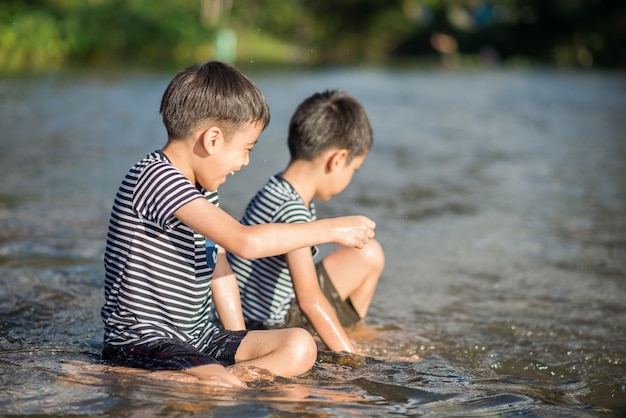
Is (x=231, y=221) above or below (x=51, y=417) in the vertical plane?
above

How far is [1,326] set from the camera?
391 centimetres

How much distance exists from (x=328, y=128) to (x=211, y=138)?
105cm

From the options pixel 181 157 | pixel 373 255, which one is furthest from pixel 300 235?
pixel 373 255

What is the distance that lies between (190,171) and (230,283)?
0.63m

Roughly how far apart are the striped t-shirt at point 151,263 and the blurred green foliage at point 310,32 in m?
17.9

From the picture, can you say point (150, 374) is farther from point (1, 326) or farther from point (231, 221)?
point (1, 326)

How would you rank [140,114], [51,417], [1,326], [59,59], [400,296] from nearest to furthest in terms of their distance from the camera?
[51,417] → [1,326] → [400,296] → [140,114] → [59,59]

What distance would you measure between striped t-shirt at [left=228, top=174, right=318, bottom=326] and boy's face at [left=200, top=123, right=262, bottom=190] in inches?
31.2

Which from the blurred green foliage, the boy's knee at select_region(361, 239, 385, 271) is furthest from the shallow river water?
the blurred green foliage

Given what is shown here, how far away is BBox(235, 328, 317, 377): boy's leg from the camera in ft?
10.2

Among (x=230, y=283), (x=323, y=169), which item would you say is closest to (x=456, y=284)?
(x=323, y=169)

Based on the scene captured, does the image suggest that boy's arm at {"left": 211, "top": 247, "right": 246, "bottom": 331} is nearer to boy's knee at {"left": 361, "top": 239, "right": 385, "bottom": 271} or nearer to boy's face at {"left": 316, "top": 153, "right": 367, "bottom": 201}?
boy's face at {"left": 316, "top": 153, "right": 367, "bottom": 201}

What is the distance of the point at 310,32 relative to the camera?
53.0 m

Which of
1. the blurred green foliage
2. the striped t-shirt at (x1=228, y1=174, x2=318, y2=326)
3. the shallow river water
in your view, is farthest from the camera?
the blurred green foliage
